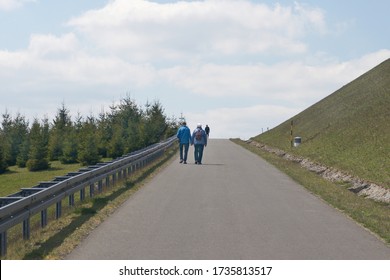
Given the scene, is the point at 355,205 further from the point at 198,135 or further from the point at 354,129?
the point at 354,129

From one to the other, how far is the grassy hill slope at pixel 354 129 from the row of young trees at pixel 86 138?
11.3m

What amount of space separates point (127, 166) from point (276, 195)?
19.3 feet

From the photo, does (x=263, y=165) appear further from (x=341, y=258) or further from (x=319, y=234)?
(x=341, y=258)

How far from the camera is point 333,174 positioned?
74.8ft

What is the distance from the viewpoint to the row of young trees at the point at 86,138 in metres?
50.2

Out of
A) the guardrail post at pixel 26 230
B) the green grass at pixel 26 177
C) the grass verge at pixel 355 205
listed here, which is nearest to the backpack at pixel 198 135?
the grass verge at pixel 355 205

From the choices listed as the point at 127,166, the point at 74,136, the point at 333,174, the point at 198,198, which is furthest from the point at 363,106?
the point at 198,198

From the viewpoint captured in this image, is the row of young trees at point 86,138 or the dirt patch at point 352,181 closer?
the dirt patch at point 352,181

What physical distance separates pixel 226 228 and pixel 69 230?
2.65 metres

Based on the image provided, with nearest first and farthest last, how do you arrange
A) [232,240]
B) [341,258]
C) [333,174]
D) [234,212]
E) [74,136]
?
1. [341,258]
2. [232,240]
3. [234,212]
4. [333,174]
5. [74,136]

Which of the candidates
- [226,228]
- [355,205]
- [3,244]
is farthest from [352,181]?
[3,244]

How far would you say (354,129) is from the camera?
3962 centimetres

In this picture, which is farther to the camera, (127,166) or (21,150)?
(21,150)

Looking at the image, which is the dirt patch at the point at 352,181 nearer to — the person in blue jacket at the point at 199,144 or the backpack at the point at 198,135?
the person in blue jacket at the point at 199,144
